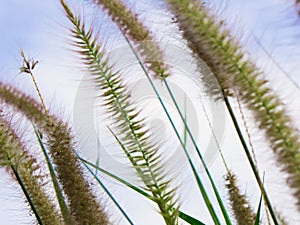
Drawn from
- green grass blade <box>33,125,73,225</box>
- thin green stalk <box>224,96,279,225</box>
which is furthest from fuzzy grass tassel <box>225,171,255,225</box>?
green grass blade <box>33,125,73,225</box>

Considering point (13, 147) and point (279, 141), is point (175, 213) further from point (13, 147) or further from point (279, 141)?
point (13, 147)

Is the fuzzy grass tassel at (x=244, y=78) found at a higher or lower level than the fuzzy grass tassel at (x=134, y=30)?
lower

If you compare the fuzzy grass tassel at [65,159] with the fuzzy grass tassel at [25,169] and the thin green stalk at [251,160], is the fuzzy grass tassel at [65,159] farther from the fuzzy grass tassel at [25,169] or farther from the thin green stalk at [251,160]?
the thin green stalk at [251,160]

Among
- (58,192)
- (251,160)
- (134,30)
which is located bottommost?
(58,192)

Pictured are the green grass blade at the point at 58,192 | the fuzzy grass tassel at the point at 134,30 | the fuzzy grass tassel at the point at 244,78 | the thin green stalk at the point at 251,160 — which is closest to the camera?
the fuzzy grass tassel at the point at 244,78

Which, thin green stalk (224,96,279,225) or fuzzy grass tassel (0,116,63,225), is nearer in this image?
thin green stalk (224,96,279,225)

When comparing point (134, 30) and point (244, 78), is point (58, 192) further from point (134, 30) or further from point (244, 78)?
point (244, 78)

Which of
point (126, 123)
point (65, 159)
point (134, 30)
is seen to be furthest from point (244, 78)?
point (65, 159)

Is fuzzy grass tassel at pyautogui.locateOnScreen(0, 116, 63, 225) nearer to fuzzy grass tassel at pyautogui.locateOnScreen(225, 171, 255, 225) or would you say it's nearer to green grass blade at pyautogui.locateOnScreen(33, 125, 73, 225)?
green grass blade at pyautogui.locateOnScreen(33, 125, 73, 225)

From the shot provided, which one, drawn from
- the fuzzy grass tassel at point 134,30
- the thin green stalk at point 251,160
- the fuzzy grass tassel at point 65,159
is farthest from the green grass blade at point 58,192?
the thin green stalk at point 251,160

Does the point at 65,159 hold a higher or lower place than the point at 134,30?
lower
